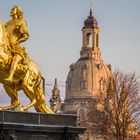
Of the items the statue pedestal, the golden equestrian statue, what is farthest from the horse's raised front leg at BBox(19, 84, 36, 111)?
the statue pedestal

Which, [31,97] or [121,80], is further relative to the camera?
[121,80]

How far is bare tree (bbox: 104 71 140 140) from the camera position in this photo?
42.1 metres

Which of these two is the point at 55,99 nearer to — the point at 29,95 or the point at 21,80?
the point at 29,95

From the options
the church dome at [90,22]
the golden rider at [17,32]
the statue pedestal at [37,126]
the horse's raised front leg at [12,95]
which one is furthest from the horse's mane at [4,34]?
the church dome at [90,22]

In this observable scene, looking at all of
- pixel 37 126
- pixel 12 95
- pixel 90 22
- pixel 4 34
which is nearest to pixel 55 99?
pixel 90 22

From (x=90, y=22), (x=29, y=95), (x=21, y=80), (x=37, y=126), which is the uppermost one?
(x=90, y=22)

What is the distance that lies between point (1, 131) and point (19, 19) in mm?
4168

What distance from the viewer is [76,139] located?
20.6m

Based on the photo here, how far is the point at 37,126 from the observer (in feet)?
65.4

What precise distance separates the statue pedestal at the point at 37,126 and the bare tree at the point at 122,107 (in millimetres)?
21192

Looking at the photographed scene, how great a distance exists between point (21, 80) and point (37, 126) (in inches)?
69.0

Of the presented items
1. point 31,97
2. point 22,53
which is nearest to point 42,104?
point 31,97

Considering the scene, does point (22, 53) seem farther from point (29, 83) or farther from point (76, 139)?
point (76, 139)

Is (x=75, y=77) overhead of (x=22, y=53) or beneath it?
overhead
